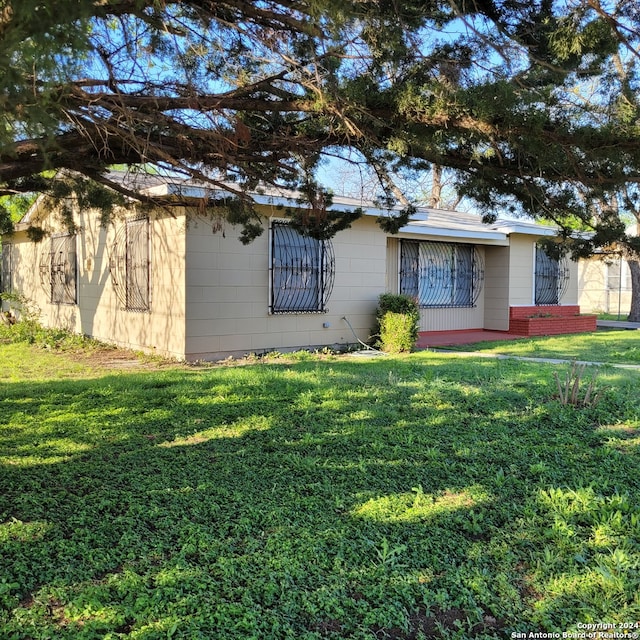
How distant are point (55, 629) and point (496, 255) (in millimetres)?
14226

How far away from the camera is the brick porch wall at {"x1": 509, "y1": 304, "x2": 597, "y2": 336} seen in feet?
47.8

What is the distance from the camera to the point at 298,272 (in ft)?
35.9

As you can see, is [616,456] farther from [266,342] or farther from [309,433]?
[266,342]

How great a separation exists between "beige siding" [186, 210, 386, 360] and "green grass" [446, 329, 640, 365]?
7.29ft

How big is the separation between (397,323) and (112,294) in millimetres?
5771

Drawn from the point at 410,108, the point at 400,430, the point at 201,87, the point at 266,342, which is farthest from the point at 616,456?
the point at 266,342

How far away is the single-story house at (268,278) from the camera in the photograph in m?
9.83

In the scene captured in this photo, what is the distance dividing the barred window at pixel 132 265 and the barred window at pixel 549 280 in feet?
33.3

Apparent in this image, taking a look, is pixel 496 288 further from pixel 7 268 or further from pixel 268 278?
pixel 7 268

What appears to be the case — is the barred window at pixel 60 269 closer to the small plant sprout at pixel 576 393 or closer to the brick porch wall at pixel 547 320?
the brick porch wall at pixel 547 320

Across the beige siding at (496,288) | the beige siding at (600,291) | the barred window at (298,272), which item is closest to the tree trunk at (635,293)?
the beige siding at (600,291)


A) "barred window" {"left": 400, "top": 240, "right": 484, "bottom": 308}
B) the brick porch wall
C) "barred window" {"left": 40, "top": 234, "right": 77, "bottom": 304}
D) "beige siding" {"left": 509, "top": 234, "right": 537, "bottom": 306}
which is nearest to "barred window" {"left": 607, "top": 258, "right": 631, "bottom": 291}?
the brick porch wall

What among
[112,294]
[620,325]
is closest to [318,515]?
[112,294]

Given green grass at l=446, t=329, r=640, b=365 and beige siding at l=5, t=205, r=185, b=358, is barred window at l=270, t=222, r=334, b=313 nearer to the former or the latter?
beige siding at l=5, t=205, r=185, b=358
